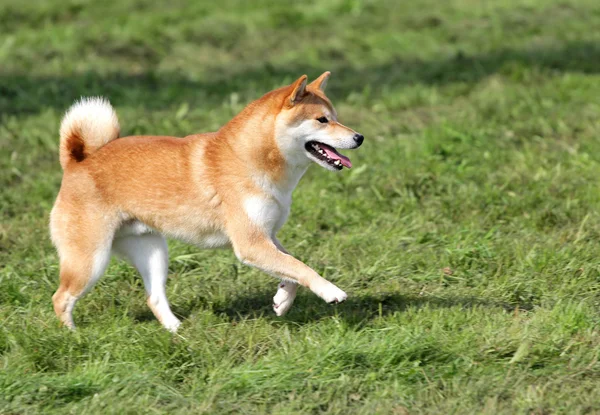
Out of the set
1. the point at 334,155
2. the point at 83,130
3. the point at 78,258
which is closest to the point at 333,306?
the point at 334,155

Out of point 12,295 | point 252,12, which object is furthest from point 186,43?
point 12,295

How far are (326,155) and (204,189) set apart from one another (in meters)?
0.66

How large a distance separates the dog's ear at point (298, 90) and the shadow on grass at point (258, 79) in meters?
4.30

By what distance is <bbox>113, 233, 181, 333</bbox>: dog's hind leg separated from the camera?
486cm

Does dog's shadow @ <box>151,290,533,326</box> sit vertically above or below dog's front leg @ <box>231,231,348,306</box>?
below

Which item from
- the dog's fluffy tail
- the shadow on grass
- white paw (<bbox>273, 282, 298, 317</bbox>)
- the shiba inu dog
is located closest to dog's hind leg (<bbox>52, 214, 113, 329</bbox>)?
the shiba inu dog

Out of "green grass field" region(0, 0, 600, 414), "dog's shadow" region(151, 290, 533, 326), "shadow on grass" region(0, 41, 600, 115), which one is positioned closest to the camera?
"green grass field" region(0, 0, 600, 414)

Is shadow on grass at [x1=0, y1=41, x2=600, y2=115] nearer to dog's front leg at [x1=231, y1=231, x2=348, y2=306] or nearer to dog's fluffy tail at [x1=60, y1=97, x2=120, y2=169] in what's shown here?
dog's fluffy tail at [x1=60, y1=97, x2=120, y2=169]

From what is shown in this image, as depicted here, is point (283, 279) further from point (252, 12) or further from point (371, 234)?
point (252, 12)

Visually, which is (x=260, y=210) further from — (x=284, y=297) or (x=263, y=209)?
(x=284, y=297)

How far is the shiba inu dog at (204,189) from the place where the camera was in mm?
4555

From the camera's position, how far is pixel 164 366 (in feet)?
13.6

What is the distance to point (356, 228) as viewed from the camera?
19.9 feet

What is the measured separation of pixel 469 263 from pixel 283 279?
4.63 ft
